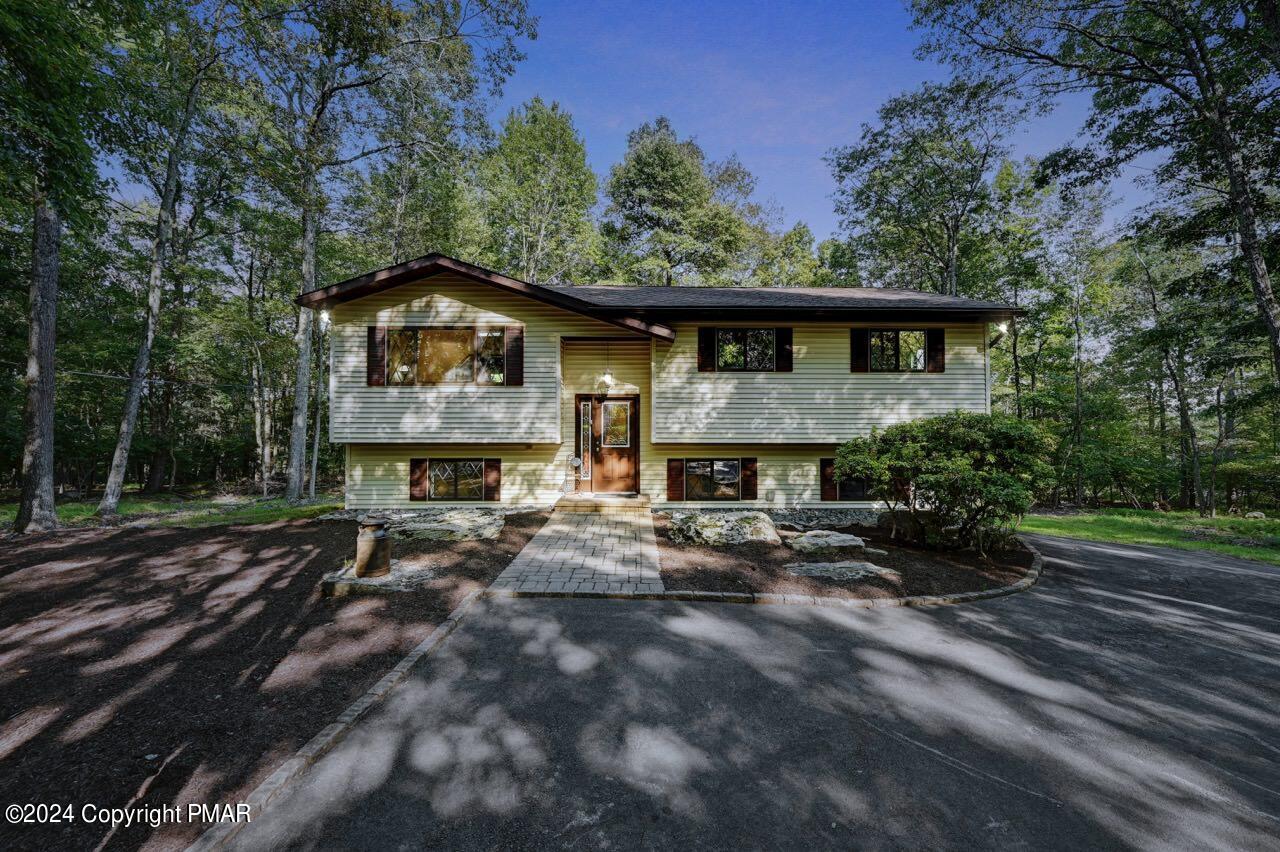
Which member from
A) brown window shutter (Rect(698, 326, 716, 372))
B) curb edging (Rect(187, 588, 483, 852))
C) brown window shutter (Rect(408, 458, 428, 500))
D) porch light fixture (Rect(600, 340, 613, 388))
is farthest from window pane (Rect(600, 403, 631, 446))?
curb edging (Rect(187, 588, 483, 852))

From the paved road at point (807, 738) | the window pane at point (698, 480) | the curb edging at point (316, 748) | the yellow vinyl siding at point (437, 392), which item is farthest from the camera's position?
the window pane at point (698, 480)

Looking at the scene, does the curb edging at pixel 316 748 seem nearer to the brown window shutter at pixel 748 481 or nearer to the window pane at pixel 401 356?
the window pane at pixel 401 356

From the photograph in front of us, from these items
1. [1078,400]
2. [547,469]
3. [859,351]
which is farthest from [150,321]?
[1078,400]

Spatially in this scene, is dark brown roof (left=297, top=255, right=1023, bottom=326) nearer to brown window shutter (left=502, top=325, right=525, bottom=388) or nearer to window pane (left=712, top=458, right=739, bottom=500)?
brown window shutter (left=502, top=325, right=525, bottom=388)

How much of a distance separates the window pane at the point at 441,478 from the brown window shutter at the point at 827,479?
897 centimetres

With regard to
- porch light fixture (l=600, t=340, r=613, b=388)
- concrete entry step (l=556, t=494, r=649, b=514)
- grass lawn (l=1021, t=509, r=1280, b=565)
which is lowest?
grass lawn (l=1021, t=509, r=1280, b=565)

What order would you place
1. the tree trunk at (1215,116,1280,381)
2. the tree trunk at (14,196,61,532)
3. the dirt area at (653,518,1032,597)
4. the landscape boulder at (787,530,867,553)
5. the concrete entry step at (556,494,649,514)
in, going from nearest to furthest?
the dirt area at (653,518,1032,597) → the landscape boulder at (787,530,867,553) → the tree trunk at (14,196,61,532) → the tree trunk at (1215,116,1280,381) → the concrete entry step at (556,494,649,514)

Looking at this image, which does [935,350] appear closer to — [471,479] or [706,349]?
[706,349]

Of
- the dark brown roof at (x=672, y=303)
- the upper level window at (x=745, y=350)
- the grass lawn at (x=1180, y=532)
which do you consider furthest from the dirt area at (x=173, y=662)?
the grass lawn at (x=1180, y=532)

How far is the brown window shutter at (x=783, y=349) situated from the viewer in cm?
1055

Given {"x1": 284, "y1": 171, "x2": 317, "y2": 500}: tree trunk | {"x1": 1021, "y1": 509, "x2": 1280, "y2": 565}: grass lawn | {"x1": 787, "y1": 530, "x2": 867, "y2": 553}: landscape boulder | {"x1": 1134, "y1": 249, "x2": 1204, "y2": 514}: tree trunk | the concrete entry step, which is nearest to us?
{"x1": 787, "y1": 530, "x2": 867, "y2": 553}: landscape boulder

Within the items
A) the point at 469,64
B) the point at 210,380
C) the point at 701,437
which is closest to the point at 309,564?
the point at 701,437

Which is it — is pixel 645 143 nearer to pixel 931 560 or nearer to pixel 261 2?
pixel 261 2

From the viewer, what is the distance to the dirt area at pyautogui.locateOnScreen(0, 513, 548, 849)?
242 centimetres
